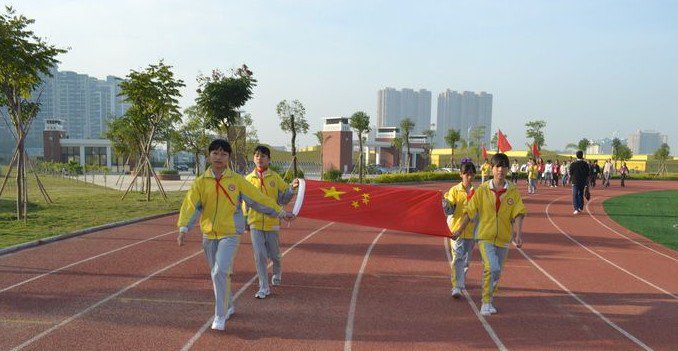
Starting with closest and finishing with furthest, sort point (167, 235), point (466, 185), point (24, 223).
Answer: point (466, 185) → point (167, 235) → point (24, 223)

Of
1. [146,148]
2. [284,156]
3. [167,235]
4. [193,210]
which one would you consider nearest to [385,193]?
[193,210]

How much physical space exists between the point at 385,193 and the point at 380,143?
5364 cm

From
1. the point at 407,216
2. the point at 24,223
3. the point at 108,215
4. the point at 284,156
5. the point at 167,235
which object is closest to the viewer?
the point at 407,216

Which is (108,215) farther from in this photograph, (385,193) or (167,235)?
(385,193)

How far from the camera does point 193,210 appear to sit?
185 inches

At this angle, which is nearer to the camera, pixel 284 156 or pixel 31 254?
pixel 31 254

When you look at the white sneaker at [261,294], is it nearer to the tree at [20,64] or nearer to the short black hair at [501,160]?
the short black hair at [501,160]

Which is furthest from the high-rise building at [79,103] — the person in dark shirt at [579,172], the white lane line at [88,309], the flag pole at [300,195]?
the flag pole at [300,195]

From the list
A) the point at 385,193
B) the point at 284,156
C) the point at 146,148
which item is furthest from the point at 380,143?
the point at 385,193

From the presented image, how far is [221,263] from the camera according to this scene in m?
4.60

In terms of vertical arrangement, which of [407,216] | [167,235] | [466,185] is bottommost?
[167,235]

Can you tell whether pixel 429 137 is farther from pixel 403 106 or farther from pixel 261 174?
pixel 403 106

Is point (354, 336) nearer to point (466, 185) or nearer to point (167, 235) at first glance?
point (466, 185)

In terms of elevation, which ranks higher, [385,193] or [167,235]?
[385,193]
